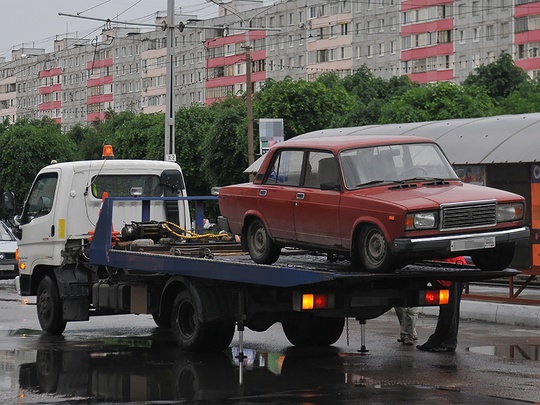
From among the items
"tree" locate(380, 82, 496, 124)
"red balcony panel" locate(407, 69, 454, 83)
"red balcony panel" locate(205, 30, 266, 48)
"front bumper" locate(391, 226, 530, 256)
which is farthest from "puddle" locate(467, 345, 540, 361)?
"red balcony panel" locate(205, 30, 266, 48)

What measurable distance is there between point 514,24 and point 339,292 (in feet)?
281

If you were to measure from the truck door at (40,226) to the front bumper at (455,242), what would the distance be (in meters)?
6.89

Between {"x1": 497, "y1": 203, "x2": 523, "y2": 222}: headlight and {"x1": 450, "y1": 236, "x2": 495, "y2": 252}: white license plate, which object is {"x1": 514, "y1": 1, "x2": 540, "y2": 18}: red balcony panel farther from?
{"x1": 450, "y1": 236, "x2": 495, "y2": 252}: white license plate

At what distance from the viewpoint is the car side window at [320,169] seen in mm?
12977

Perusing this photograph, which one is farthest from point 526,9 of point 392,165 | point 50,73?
point 392,165

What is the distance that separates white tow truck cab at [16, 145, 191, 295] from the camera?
17.3 meters

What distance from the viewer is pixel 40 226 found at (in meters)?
17.8

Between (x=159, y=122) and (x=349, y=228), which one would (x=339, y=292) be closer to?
(x=349, y=228)

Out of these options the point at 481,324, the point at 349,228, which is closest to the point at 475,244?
the point at 349,228

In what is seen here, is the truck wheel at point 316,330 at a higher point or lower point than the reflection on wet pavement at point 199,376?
higher

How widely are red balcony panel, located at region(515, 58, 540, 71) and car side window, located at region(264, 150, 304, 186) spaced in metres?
81.4

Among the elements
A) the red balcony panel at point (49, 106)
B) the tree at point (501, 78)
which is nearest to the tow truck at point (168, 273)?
the tree at point (501, 78)

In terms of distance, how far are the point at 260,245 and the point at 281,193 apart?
2.16 feet

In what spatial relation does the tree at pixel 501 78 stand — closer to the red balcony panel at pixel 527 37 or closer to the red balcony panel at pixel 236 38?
the red balcony panel at pixel 527 37
